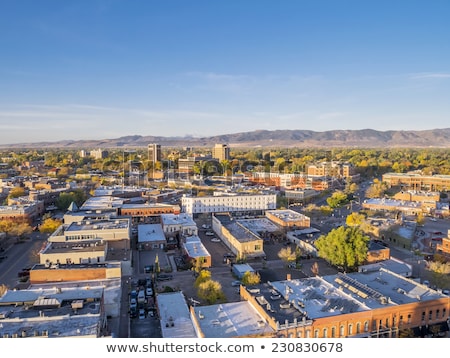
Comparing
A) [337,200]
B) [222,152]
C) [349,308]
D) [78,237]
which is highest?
[222,152]

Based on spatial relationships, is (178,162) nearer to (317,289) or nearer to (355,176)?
(355,176)

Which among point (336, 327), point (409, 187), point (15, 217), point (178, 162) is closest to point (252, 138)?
point (178, 162)

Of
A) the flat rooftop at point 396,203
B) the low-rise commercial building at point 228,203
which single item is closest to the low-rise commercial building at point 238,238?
the low-rise commercial building at point 228,203

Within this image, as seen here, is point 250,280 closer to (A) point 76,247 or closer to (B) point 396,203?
(A) point 76,247

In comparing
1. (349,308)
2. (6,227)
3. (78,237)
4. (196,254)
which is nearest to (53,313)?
(349,308)

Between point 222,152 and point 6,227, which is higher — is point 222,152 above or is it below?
above

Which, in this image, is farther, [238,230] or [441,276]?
[238,230]

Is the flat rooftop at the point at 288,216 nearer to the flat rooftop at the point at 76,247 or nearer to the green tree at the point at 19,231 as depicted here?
the flat rooftop at the point at 76,247

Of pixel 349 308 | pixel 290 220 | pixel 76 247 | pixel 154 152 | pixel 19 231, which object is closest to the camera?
pixel 349 308
